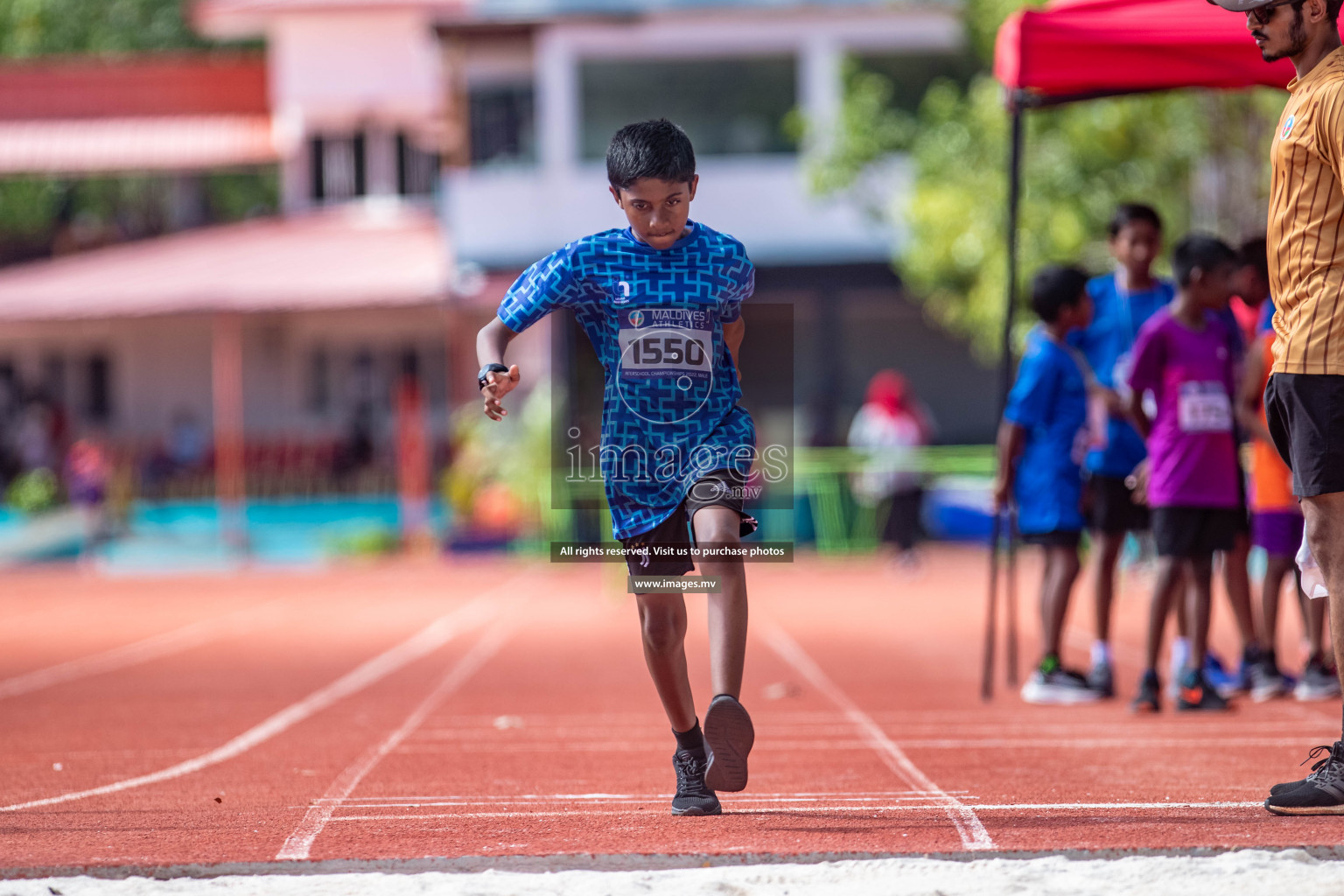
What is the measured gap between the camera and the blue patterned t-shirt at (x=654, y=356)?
442 cm

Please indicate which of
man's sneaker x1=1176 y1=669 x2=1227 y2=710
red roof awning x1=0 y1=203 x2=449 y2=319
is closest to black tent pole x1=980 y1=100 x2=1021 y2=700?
man's sneaker x1=1176 y1=669 x2=1227 y2=710

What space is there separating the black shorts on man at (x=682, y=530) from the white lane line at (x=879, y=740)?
975 mm

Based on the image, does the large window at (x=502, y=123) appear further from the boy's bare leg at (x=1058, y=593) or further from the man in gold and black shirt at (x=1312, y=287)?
the man in gold and black shirt at (x=1312, y=287)

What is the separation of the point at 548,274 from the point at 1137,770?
2.62m

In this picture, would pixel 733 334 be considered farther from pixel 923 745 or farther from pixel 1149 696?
pixel 1149 696

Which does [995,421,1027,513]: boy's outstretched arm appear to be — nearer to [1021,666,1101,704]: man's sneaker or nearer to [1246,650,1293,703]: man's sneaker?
[1021,666,1101,704]: man's sneaker

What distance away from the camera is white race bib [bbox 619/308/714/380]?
4414 millimetres

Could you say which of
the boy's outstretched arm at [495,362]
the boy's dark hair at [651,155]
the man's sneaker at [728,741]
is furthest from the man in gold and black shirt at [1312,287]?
the boy's outstretched arm at [495,362]

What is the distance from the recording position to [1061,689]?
7.57m

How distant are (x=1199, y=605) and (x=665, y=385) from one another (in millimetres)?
3497

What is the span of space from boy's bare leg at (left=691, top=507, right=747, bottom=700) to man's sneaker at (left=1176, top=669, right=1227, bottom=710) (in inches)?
132

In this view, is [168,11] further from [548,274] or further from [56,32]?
[548,274]

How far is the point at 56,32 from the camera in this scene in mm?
37188

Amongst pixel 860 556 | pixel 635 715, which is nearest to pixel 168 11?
pixel 860 556
